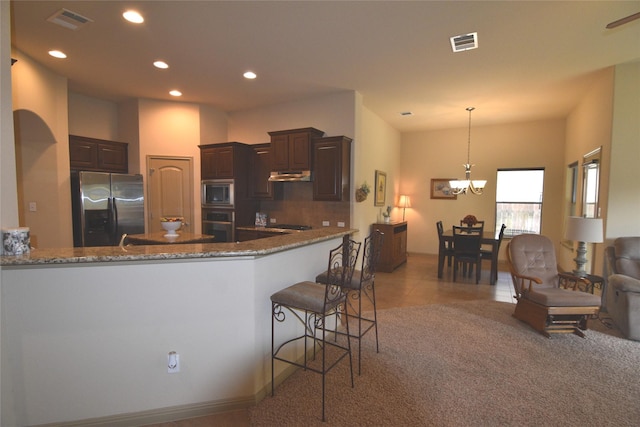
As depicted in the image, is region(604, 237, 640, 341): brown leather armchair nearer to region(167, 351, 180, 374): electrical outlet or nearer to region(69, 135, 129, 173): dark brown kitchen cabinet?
region(167, 351, 180, 374): electrical outlet

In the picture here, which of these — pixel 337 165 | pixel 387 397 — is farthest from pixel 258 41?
pixel 387 397

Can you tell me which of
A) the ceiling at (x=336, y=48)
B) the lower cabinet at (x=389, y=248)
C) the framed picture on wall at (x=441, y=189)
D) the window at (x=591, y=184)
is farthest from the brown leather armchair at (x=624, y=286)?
the framed picture on wall at (x=441, y=189)

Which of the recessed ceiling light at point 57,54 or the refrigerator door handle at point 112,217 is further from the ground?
the recessed ceiling light at point 57,54

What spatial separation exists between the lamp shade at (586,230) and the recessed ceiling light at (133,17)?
5206mm

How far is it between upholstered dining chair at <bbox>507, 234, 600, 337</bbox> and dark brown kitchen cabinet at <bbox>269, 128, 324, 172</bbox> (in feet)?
10.3

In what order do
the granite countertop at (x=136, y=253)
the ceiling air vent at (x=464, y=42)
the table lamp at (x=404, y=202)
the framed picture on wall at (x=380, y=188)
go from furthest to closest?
the table lamp at (x=404, y=202) → the framed picture on wall at (x=380, y=188) → the ceiling air vent at (x=464, y=42) → the granite countertop at (x=136, y=253)

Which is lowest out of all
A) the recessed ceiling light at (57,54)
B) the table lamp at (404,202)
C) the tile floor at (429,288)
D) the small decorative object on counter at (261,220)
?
the tile floor at (429,288)

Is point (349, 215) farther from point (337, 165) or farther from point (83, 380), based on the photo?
point (83, 380)

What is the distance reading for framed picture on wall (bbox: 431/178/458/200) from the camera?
7418 mm

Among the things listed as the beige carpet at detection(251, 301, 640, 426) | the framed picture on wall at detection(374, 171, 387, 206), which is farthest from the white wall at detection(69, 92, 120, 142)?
the beige carpet at detection(251, 301, 640, 426)

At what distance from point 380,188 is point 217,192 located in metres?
3.37

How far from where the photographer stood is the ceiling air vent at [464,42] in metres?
3.19

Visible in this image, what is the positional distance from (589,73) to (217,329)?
5.47 m

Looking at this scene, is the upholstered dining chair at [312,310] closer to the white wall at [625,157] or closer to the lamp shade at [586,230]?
the lamp shade at [586,230]
